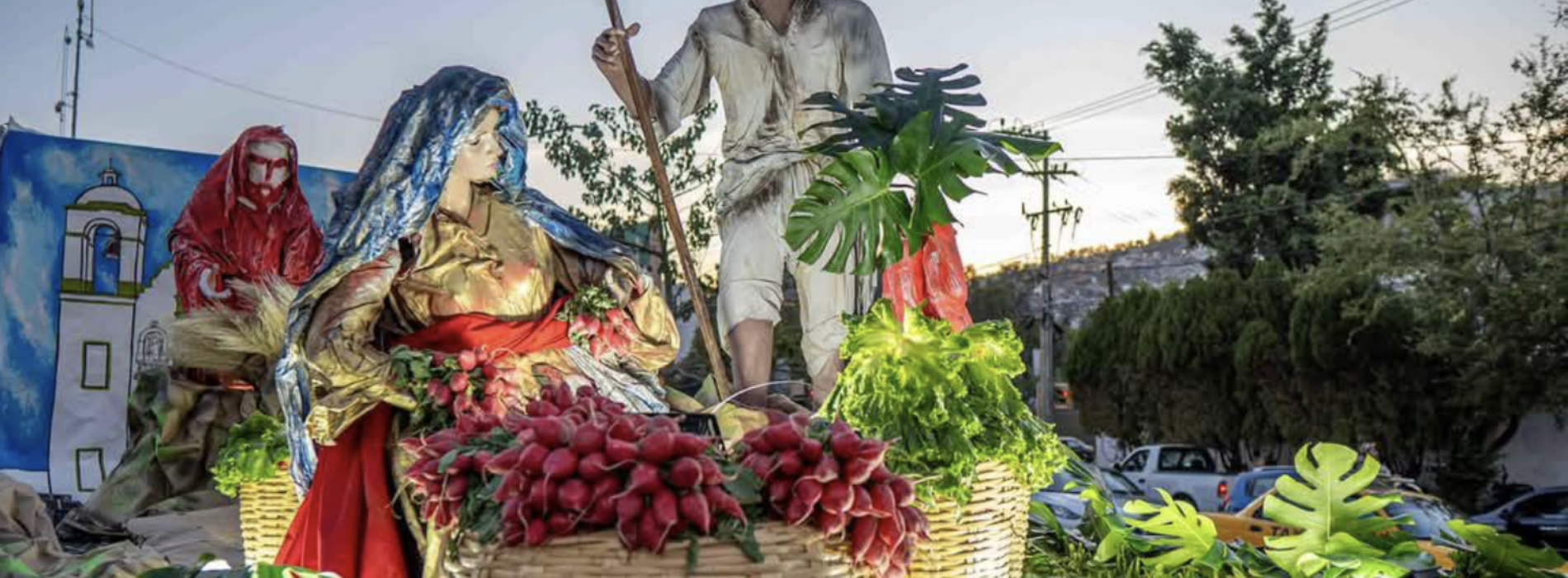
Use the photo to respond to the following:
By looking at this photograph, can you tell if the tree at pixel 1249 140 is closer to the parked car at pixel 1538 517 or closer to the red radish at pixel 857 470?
the parked car at pixel 1538 517

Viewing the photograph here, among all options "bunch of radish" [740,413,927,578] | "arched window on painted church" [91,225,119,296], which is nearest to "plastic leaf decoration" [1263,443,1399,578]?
"bunch of radish" [740,413,927,578]

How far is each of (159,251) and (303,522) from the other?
19.6 ft

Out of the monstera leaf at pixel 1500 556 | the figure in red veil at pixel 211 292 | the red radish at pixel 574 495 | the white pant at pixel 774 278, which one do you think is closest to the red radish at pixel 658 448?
the red radish at pixel 574 495

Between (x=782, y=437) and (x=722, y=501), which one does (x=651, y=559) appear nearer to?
(x=722, y=501)

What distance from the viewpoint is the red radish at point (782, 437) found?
270 centimetres

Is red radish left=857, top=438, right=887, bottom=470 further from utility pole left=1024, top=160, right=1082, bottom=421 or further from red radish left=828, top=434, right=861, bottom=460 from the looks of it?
utility pole left=1024, top=160, right=1082, bottom=421

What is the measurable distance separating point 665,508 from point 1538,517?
20.6 meters

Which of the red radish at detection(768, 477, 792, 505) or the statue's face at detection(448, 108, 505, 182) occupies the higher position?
the statue's face at detection(448, 108, 505, 182)

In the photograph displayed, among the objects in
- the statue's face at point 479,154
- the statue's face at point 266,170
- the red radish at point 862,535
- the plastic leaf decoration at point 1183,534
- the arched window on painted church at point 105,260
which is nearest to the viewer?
the red radish at point 862,535

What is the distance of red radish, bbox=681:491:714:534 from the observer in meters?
2.51

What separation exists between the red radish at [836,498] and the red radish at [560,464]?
422 mm

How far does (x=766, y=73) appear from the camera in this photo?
5020mm

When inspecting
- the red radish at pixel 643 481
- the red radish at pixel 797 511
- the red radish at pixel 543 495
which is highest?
the red radish at pixel 643 481

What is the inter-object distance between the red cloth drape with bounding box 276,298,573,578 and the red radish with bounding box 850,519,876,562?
59.5 inches
